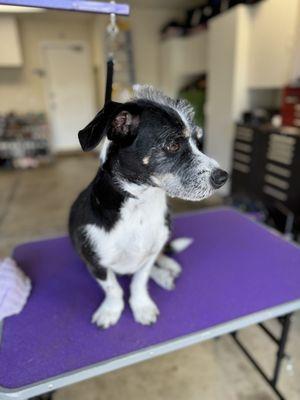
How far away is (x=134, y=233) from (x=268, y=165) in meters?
2.47

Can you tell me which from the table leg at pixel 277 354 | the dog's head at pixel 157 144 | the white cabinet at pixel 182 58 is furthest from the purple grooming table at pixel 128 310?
the white cabinet at pixel 182 58

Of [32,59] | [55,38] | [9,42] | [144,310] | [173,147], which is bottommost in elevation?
[144,310]

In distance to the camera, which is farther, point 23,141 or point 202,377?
point 23,141

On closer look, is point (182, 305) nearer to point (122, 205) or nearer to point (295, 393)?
point (122, 205)

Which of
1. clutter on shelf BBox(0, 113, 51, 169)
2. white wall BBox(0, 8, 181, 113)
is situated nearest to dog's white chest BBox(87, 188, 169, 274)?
white wall BBox(0, 8, 181, 113)

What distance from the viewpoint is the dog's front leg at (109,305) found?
3.14ft

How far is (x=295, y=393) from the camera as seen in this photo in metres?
1.33

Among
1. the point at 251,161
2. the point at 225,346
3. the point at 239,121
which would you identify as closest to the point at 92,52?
the point at 239,121

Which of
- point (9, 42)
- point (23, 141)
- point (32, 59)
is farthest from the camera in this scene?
point (32, 59)

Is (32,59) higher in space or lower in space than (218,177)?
higher

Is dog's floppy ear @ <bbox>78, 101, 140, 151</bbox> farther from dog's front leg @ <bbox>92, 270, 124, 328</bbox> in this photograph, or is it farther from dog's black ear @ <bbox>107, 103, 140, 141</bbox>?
dog's front leg @ <bbox>92, 270, 124, 328</bbox>

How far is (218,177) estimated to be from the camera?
759 millimetres

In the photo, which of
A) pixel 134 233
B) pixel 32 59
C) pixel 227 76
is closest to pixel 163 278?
pixel 134 233

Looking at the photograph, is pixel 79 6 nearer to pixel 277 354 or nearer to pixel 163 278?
pixel 163 278
